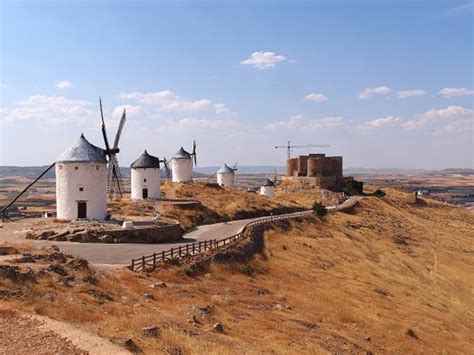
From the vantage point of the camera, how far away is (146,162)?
46250mm

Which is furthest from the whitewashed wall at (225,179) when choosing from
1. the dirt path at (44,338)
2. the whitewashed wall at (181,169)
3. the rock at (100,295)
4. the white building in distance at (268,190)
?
the dirt path at (44,338)

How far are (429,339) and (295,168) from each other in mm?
56301

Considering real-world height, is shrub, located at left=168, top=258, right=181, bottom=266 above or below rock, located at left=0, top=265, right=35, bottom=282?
below

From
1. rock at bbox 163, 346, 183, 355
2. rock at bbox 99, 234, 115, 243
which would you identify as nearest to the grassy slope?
rock at bbox 163, 346, 183, 355

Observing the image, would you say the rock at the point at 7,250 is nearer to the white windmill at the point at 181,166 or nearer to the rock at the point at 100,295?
the rock at the point at 100,295

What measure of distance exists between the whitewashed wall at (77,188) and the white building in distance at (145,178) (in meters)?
13.6

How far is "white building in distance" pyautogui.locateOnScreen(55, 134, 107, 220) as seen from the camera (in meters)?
32.1

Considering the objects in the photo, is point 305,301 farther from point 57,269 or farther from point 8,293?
point 8,293

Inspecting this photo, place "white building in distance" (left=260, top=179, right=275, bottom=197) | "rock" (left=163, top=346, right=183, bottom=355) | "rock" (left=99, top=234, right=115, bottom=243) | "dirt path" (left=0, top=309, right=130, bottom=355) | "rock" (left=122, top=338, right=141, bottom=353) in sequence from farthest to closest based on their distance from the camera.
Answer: "white building in distance" (left=260, top=179, right=275, bottom=197), "rock" (left=99, top=234, right=115, bottom=243), "rock" (left=163, top=346, right=183, bottom=355), "rock" (left=122, top=338, right=141, bottom=353), "dirt path" (left=0, top=309, right=130, bottom=355)

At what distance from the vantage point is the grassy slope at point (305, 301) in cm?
1445

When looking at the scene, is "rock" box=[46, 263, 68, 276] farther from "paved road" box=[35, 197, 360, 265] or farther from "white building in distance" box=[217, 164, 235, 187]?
"white building in distance" box=[217, 164, 235, 187]

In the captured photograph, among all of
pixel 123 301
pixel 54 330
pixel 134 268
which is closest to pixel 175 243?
pixel 134 268

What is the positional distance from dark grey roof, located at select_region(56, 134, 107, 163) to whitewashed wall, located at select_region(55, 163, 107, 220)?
0.85ft

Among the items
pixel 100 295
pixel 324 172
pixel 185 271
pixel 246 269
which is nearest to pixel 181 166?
pixel 324 172
